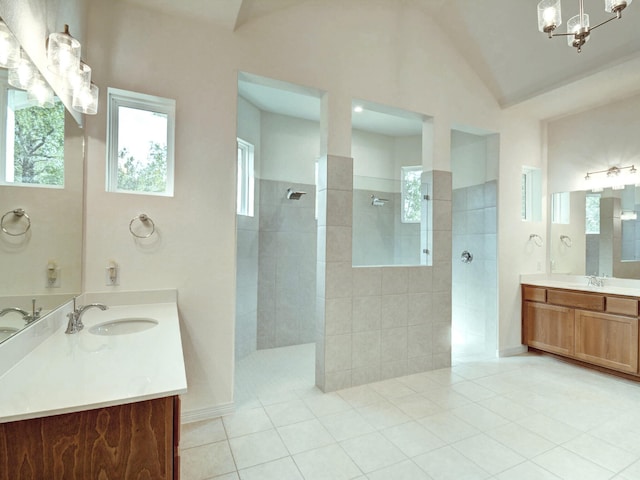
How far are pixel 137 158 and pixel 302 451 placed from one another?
7.42 feet

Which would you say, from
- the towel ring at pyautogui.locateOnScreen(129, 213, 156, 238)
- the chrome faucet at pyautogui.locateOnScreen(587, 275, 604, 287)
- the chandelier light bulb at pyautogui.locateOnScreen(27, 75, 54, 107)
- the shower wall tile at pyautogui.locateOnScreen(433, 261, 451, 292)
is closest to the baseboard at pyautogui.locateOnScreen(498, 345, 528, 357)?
the chrome faucet at pyautogui.locateOnScreen(587, 275, 604, 287)

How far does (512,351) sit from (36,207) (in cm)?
448

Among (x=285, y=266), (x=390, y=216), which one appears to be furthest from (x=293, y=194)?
(x=390, y=216)

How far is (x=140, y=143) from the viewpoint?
2312 mm

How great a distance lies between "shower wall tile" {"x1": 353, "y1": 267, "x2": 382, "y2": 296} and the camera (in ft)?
9.52

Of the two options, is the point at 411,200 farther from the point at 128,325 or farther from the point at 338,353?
the point at 128,325

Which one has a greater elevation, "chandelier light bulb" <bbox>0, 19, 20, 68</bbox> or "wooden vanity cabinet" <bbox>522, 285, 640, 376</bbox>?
"chandelier light bulb" <bbox>0, 19, 20, 68</bbox>

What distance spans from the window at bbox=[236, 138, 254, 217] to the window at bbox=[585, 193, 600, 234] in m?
3.91

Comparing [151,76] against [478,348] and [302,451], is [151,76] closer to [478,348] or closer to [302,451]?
[302,451]

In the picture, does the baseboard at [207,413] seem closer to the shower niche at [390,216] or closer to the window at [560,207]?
the shower niche at [390,216]

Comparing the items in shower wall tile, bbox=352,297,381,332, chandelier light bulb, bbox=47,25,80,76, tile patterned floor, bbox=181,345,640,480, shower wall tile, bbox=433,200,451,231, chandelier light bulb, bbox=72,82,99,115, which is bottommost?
tile patterned floor, bbox=181,345,640,480

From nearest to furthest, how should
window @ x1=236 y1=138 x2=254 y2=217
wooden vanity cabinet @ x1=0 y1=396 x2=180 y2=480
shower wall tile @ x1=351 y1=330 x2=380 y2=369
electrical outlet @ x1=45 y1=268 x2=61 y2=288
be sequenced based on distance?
wooden vanity cabinet @ x1=0 y1=396 x2=180 y2=480 < electrical outlet @ x1=45 y1=268 x2=61 y2=288 < shower wall tile @ x1=351 y1=330 x2=380 y2=369 < window @ x1=236 y1=138 x2=254 y2=217

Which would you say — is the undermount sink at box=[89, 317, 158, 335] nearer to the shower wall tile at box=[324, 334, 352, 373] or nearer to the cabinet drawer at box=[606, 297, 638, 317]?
the shower wall tile at box=[324, 334, 352, 373]

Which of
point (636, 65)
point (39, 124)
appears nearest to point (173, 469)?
point (39, 124)
